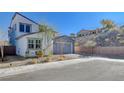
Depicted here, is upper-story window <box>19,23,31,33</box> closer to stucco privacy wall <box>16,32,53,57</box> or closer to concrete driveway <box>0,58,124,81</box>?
stucco privacy wall <box>16,32,53,57</box>

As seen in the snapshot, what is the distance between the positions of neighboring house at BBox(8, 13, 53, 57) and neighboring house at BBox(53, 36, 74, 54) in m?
1.78

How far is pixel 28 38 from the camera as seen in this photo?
17.0 meters

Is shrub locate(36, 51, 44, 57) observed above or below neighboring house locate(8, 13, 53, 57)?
below

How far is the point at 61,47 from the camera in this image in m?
21.5

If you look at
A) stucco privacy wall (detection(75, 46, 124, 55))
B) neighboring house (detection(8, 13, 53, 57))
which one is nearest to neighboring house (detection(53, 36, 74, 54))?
neighboring house (detection(8, 13, 53, 57))

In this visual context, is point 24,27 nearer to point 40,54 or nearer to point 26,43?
point 26,43

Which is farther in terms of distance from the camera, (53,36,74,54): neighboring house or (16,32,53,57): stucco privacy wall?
(53,36,74,54): neighboring house

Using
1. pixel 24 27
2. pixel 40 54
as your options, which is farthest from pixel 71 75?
pixel 24 27

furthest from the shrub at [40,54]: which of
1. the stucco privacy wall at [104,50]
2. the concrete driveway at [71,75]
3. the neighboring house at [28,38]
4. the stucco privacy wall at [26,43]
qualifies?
the stucco privacy wall at [104,50]

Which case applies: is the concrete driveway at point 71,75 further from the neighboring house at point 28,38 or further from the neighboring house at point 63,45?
the neighboring house at point 63,45

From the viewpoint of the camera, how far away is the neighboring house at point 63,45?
21.0 metres

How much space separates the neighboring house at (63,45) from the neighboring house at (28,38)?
1.78 m

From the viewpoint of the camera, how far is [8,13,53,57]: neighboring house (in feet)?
55.8
